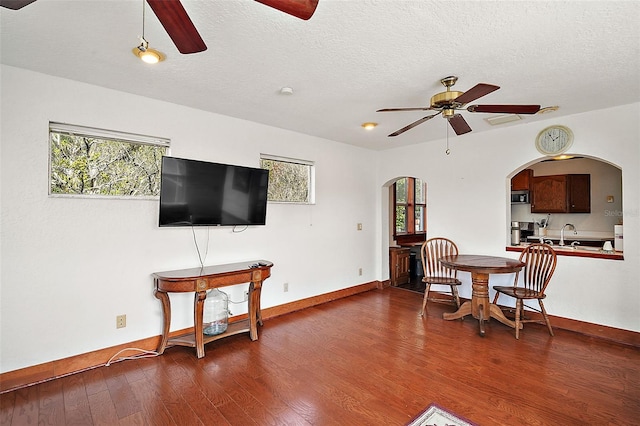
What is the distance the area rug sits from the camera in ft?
6.43

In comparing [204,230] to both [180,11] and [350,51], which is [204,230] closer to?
[350,51]

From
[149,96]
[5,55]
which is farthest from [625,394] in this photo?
[5,55]

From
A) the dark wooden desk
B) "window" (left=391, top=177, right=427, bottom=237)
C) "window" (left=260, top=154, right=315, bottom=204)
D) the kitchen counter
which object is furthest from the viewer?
"window" (left=391, top=177, right=427, bottom=237)

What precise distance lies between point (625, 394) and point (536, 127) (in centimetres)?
287

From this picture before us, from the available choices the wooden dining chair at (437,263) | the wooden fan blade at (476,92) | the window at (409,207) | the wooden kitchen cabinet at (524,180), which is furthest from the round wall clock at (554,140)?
the wooden kitchen cabinet at (524,180)

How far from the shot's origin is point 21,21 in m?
1.89

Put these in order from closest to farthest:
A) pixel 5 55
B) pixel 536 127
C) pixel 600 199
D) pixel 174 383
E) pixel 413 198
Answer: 1. pixel 5 55
2. pixel 174 383
3. pixel 536 127
4. pixel 600 199
5. pixel 413 198

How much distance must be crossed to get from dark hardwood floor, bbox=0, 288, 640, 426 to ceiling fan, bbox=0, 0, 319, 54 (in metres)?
2.24

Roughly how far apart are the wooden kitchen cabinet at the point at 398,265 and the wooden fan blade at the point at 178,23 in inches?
193

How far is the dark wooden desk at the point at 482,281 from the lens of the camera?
11.1 ft

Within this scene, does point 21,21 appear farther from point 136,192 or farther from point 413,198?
point 413,198

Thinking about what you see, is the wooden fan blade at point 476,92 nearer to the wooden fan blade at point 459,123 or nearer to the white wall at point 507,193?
the wooden fan blade at point 459,123

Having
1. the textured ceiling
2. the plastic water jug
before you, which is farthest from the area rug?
the textured ceiling

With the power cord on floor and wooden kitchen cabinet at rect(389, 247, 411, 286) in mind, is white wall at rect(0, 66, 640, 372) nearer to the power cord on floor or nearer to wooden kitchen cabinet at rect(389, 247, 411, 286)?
the power cord on floor
